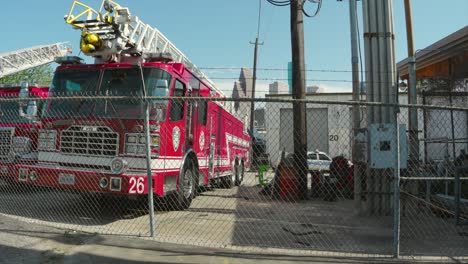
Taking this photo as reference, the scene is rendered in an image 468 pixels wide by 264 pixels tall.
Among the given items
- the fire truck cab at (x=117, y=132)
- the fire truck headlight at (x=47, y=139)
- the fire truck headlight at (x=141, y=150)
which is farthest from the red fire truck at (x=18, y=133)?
the fire truck headlight at (x=141, y=150)

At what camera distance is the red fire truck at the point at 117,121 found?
6.46 metres

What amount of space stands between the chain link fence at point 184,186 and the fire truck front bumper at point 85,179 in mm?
18

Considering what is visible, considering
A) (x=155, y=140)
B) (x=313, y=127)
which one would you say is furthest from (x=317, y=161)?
(x=155, y=140)

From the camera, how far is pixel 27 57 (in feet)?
76.1

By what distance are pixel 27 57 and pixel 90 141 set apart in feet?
66.3

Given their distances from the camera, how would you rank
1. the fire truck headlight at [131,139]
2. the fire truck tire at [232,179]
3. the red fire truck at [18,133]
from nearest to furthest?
the fire truck headlight at [131,139], the red fire truck at [18,133], the fire truck tire at [232,179]

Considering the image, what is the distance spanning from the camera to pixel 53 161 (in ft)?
22.3

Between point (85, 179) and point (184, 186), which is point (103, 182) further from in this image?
point (184, 186)

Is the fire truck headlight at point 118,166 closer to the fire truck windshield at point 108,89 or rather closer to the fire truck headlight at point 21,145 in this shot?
the fire truck windshield at point 108,89

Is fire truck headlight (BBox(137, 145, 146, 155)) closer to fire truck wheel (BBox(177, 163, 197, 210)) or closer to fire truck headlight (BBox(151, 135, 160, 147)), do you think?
fire truck headlight (BBox(151, 135, 160, 147))

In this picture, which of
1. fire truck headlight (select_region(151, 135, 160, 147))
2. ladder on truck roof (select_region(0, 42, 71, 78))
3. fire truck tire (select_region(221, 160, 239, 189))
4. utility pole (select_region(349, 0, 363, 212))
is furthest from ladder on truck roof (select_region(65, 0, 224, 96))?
ladder on truck roof (select_region(0, 42, 71, 78))

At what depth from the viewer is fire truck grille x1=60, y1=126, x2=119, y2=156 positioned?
258 inches

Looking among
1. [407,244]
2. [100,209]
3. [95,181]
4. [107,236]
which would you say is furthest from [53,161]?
[407,244]

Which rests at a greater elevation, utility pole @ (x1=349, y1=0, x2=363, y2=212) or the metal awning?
the metal awning
